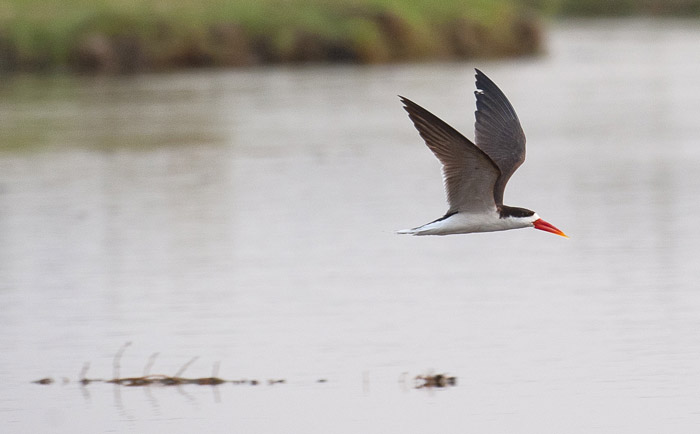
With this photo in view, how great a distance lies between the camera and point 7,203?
14422mm

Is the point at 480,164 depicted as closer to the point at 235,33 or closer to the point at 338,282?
the point at 338,282

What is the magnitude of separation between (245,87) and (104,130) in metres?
7.21

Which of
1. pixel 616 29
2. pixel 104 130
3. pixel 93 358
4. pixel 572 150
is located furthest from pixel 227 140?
pixel 616 29

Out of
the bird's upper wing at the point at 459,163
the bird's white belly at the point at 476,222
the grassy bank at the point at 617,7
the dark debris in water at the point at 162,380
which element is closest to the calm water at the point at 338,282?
the dark debris in water at the point at 162,380

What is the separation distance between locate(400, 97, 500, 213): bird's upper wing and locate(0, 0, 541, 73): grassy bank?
24.8 m

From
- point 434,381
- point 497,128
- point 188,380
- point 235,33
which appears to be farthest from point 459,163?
point 235,33

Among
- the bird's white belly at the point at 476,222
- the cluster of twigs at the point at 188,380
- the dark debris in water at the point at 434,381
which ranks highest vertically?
the bird's white belly at the point at 476,222

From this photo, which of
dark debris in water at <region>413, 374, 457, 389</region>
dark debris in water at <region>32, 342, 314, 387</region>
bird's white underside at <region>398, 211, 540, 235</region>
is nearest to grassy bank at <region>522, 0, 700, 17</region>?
bird's white underside at <region>398, 211, 540, 235</region>

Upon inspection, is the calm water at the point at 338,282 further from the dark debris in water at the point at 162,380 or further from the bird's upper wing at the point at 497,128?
the bird's upper wing at the point at 497,128

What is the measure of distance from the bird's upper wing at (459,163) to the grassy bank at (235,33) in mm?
24756

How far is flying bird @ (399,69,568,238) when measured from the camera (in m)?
7.25

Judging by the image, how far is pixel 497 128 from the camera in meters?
8.29

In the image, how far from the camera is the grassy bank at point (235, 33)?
3164 centimetres

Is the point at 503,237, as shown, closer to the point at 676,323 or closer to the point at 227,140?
the point at 676,323
